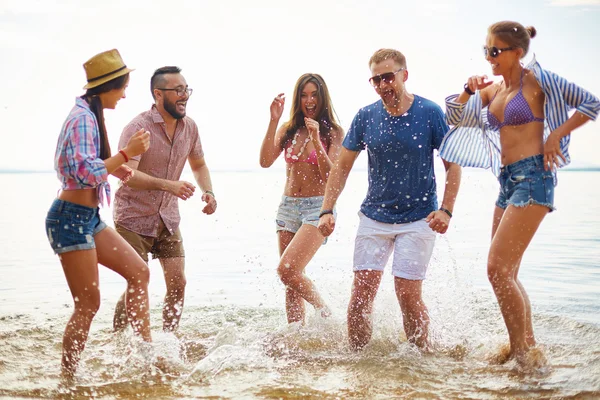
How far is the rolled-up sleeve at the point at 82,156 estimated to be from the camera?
4848mm

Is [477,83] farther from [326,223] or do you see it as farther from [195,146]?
[195,146]

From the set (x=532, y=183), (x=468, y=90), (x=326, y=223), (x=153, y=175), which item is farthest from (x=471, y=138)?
(x=153, y=175)

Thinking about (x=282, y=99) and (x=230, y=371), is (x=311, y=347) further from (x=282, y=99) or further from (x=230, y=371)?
(x=282, y=99)

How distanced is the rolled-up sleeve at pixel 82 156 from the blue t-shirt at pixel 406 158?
222 centimetres

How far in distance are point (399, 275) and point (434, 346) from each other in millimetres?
835

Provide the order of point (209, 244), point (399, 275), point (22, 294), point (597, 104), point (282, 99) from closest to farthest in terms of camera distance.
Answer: point (597, 104) → point (399, 275) → point (282, 99) → point (22, 294) → point (209, 244)

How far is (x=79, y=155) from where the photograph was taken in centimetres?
484

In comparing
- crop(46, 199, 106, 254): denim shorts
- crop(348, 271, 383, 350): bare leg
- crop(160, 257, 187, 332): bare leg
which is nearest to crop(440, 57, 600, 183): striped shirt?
crop(348, 271, 383, 350): bare leg

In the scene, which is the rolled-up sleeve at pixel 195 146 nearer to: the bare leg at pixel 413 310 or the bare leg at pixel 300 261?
the bare leg at pixel 300 261

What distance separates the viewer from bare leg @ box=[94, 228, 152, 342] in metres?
5.27

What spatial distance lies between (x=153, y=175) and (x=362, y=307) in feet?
7.08

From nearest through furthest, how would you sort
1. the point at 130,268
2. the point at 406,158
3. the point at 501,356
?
the point at 130,268
the point at 501,356
the point at 406,158

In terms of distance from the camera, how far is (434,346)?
6230 mm

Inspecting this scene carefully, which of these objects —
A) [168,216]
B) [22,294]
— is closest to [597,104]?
[168,216]
